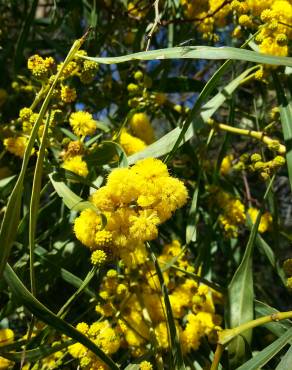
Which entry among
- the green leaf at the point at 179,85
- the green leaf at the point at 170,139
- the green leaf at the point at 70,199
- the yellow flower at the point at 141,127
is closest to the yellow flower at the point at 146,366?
the green leaf at the point at 70,199

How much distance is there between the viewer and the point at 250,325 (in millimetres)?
1216

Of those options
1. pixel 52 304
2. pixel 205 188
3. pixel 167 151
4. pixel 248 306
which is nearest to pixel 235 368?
pixel 248 306

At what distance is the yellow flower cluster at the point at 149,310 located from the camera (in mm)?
1502

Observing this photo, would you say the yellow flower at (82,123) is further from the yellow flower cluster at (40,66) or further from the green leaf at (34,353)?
the green leaf at (34,353)

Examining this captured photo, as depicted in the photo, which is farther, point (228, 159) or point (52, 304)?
point (228, 159)

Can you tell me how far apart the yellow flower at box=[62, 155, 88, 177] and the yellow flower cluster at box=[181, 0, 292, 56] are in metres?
0.67

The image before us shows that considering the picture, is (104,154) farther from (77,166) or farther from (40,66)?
(40,66)

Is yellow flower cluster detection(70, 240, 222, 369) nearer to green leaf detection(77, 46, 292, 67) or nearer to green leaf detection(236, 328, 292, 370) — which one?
green leaf detection(236, 328, 292, 370)

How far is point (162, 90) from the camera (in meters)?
2.08

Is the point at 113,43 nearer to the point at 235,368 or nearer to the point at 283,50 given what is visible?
the point at 283,50

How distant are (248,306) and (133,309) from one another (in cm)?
37

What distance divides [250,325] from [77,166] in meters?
0.68

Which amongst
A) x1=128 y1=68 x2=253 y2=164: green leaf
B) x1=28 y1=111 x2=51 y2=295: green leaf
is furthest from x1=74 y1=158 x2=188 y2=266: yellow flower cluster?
x1=128 y1=68 x2=253 y2=164: green leaf

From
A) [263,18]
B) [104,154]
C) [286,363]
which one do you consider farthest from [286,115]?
[286,363]
